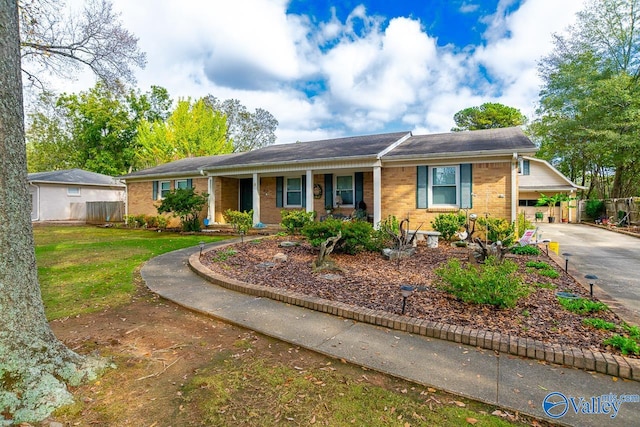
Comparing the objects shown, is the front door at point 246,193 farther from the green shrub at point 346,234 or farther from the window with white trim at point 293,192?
the green shrub at point 346,234

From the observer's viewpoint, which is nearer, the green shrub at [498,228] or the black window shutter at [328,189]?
the green shrub at [498,228]

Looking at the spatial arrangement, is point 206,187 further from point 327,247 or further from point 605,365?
point 605,365

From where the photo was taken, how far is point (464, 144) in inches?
443

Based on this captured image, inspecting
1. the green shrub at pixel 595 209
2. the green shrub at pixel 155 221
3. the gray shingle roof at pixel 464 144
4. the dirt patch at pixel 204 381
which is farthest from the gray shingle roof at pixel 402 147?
the green shrub at pixel 595 209

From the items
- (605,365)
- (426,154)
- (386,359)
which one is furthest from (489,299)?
(426,154)

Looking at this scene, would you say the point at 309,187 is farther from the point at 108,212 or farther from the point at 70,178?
the point at 70,178

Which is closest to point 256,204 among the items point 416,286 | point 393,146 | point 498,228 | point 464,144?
point 393,146

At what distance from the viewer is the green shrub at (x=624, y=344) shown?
10.0 feet

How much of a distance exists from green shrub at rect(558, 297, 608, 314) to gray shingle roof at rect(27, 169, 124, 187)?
93.0 ft

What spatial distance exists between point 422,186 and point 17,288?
1073cm

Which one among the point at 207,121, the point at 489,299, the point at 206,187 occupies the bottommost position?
the point at 489,299

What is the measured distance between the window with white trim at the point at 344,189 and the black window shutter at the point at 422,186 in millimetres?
3246

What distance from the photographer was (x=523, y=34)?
11.6 m

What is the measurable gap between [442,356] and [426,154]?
8595mm
